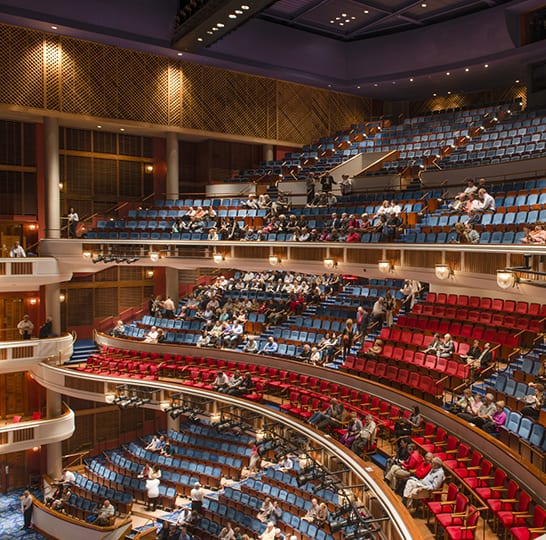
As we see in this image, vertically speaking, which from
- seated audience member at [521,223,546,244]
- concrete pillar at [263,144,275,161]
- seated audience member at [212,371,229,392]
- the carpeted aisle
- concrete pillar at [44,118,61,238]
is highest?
concrete pillar at [263,144,275,161]

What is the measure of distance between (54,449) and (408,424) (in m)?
9.88

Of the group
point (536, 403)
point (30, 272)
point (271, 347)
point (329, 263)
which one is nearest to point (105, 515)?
point (271, 347)

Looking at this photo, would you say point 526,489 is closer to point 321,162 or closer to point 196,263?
point 196,263

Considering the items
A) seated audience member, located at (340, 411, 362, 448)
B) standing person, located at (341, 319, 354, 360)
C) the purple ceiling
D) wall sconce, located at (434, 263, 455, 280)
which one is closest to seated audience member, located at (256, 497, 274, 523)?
seated audience member, located at (340, 411, 362, 448)

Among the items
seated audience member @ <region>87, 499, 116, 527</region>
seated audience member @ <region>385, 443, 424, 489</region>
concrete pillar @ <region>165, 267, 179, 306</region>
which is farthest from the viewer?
concrete pillar @ <region>165, 267, 179, 306</region>

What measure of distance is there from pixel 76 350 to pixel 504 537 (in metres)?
11.8

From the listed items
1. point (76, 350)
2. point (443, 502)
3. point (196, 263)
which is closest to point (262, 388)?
point (196, 263)

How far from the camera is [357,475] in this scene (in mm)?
7152

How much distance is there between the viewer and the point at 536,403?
615 cm

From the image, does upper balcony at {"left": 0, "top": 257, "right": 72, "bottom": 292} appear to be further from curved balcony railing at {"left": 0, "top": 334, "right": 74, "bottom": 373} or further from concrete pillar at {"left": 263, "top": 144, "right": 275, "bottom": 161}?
concrete pillar at {"left": 263, "top": 144, "right": 275, "bottom": 161}

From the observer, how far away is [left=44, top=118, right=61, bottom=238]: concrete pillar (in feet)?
43.9

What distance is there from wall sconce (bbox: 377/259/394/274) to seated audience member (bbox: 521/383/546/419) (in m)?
3.37

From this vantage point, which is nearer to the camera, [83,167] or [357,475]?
[357,475]

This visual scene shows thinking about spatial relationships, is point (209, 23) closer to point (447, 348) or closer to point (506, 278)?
point (447, 348)
